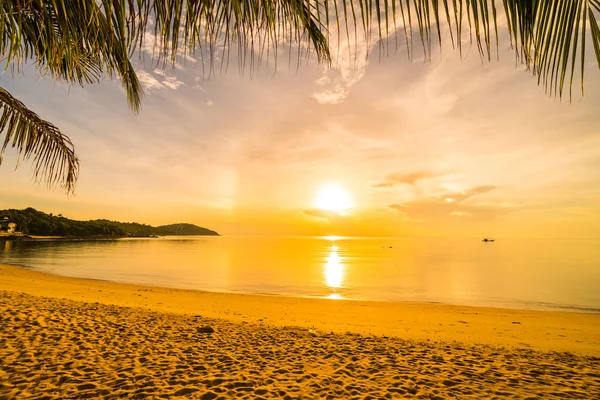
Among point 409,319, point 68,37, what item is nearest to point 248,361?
point 68,37

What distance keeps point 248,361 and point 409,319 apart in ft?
30.3

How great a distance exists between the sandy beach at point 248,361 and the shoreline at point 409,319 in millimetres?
217

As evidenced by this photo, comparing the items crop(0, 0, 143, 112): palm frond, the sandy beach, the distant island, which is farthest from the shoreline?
the distant island

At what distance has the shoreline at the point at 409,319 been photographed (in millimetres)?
9766

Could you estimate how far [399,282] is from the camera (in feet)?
90.9

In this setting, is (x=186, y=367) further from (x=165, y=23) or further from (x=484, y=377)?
(x=165, y=23)

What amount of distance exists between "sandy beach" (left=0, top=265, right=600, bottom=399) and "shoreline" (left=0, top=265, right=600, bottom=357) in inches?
8.5

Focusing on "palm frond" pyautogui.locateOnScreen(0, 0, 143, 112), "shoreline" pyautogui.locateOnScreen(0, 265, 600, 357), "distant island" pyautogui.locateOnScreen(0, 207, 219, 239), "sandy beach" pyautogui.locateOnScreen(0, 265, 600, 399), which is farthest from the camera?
"distant island" pyautogui.locateOnScreen(0, 207, 219, 239)

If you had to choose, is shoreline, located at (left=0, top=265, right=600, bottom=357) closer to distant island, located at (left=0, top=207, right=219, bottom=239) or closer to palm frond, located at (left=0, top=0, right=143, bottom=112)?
palm frond, located at (left=0, top=0, right=143, bottom=112)

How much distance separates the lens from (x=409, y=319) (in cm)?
1298

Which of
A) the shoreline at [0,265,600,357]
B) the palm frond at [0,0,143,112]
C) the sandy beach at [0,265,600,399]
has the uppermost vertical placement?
the palm frond at [0,0,143,112]

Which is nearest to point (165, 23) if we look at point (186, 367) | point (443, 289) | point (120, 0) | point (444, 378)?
point (120, 0)

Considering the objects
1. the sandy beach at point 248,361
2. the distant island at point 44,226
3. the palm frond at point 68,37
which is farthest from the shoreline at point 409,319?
the distant island at point 44,226

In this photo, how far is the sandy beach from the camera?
4.63m
